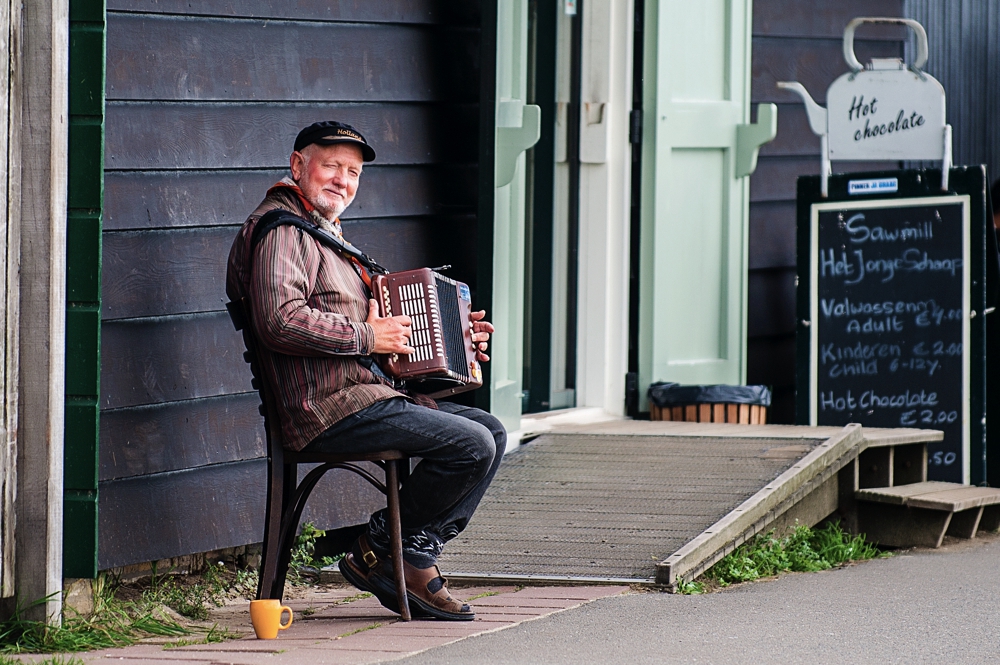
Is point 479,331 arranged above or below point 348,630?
above

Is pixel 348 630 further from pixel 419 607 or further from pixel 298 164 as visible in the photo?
pixel 298 164

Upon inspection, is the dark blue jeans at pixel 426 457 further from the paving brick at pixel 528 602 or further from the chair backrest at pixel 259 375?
the paving brick at pixel 528 602

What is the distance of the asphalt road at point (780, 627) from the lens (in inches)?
157

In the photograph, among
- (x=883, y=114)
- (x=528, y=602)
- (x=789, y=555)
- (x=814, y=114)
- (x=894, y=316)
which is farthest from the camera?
(x=814, y=114)

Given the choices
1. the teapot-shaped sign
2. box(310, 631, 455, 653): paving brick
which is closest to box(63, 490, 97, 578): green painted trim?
box(310, 631, 455, 653): paving brick

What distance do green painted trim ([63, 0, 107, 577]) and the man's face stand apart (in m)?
0.58

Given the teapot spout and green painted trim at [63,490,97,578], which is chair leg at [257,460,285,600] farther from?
the teapot spout

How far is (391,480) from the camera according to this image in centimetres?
425

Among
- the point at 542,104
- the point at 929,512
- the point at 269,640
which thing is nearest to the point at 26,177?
the point at 269,640

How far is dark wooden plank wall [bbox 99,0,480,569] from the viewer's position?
178 inches

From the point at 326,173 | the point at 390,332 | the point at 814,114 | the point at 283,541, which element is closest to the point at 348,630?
the point at 283,541

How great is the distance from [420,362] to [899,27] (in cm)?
531

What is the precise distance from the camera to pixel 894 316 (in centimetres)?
705

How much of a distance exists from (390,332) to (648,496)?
1.78 m
